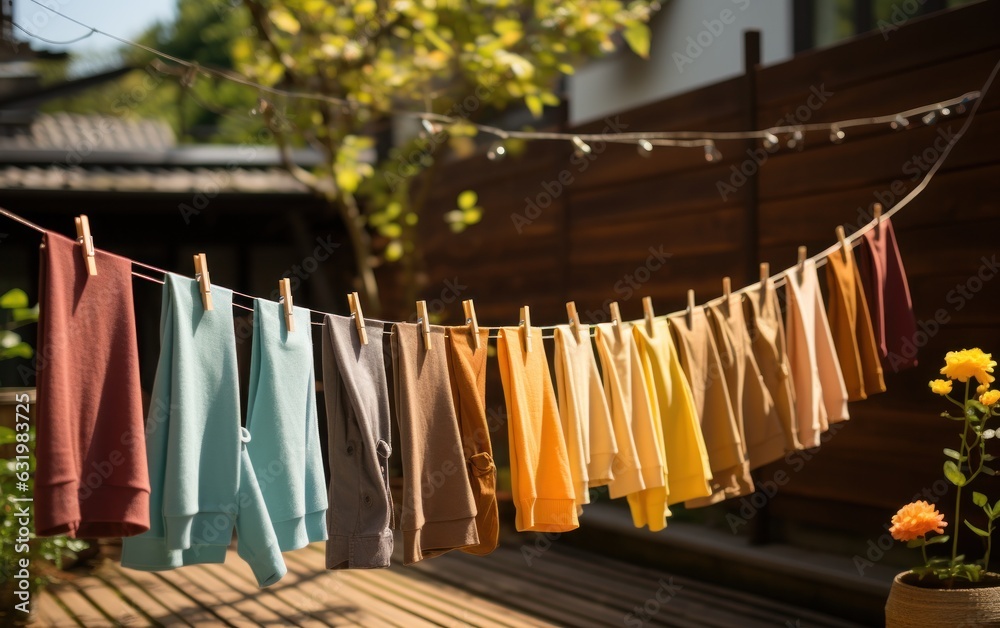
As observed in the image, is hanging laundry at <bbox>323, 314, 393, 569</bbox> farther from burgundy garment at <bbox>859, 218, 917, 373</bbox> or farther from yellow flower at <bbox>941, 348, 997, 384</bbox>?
burgundy garment at <bbox>859, 218, 917, 373</bbox>

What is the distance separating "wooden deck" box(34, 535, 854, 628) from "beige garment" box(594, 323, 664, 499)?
114 centimetres

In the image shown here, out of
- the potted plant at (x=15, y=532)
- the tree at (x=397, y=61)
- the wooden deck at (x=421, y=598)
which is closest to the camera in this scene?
the potted plant at (x=15, y=532)

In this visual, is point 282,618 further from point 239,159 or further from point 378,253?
point 239,159

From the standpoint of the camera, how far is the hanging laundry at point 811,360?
2.99 m

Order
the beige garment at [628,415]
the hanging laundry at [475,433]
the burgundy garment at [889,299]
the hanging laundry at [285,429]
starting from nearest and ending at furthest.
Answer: the hanging laundry at [285,429]
the hanging laundry at [475,433]
the beige garment at [628,415]
the burgundy garment at [889,299]

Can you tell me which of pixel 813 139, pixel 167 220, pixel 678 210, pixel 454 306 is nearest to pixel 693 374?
pixel 813 139

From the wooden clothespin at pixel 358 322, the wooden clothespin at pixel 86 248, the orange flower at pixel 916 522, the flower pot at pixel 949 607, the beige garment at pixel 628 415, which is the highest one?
the wooden clothespin at pixel 86 248

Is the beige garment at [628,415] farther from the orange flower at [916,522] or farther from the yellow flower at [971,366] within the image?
the yellow flower at [971,366]

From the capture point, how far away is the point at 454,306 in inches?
253

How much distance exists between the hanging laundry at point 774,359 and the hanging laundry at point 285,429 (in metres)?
1.48

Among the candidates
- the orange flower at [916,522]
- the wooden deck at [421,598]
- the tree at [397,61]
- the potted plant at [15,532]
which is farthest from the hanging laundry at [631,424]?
the potted plant at [15,532]

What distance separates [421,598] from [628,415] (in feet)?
5.51

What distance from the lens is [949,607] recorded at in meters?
2.41

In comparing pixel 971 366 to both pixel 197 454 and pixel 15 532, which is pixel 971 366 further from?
pixel 15 532
